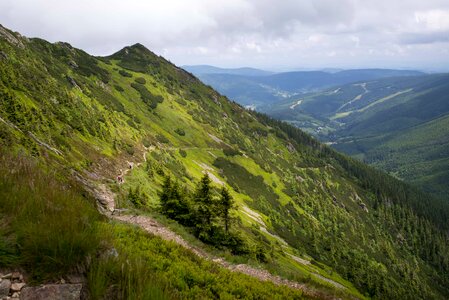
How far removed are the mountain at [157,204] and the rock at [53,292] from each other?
0.60 ft

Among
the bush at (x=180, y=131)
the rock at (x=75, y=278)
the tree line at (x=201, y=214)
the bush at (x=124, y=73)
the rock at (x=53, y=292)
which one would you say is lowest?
the bush at (x=180, y=131)

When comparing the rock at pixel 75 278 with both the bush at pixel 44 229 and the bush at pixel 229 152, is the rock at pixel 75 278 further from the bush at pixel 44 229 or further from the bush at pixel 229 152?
the bush at pixel 229 152

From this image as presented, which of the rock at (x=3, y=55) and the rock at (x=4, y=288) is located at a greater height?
the rock at (x=3, y=55)

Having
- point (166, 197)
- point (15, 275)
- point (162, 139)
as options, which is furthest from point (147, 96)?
point (15, 275)

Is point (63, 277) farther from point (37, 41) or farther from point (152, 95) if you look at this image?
point (152, 95)

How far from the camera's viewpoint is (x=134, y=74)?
164250mm

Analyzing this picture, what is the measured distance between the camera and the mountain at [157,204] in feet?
21.3

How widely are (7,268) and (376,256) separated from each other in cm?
17013

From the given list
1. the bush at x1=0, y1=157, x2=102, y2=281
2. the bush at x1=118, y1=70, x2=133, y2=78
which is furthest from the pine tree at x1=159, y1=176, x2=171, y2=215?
the bush at x1=118, y1=70, x2=133, y2=78

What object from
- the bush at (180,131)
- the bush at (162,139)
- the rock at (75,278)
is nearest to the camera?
the rock at (75,278)

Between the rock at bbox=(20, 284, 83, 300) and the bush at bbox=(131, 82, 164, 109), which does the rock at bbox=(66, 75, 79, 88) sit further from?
the rock at bbox=(20, 284, 83, 300)

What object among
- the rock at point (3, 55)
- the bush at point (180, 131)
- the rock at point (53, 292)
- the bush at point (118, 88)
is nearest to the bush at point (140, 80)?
the bush at point (118, 88)

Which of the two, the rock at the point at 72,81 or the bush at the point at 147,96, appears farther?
the bush at the point at 147,96

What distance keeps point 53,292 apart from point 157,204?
34.8 metres
